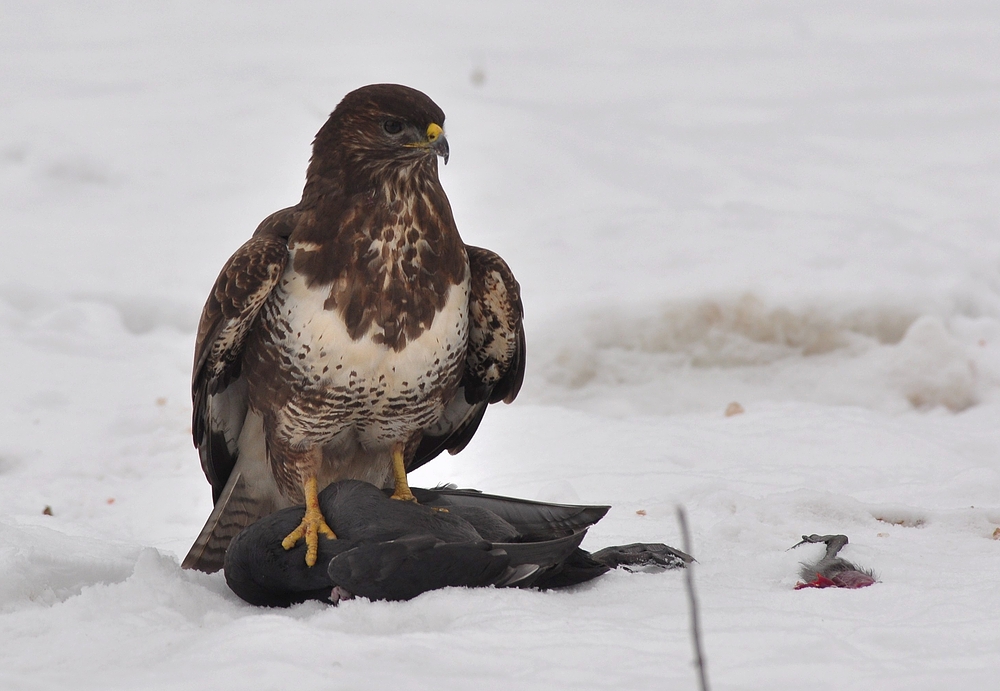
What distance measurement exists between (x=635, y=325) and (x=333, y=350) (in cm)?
358

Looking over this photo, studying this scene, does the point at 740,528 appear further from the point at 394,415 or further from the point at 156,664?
the point at 156,664

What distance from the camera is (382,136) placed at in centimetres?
394

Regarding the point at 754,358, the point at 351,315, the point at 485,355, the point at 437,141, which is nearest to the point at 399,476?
the point at 485,355

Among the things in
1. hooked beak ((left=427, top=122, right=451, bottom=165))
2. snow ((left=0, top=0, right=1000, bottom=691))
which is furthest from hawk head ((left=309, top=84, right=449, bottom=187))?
snow ((left=0, top=0, right=1000, bottom=691))

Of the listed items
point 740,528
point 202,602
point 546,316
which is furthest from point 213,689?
point 546,316

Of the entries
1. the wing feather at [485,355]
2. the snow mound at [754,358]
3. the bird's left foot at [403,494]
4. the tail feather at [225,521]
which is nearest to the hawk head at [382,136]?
A: the wing feather at [485,355]

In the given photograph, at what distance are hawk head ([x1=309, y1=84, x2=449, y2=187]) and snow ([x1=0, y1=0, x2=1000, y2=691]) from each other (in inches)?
55.9

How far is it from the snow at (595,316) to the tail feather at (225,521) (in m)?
0.22

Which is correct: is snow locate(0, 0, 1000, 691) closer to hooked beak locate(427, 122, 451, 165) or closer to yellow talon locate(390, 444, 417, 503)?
yellow talon locate(390, 444, 417, 503)

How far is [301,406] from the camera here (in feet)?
12.8

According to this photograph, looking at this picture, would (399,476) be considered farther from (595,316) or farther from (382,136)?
(595,316)

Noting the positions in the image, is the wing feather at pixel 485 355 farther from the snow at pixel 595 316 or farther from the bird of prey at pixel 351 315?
the snow at pixel 595 316

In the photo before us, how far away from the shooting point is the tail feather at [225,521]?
412 centimetres

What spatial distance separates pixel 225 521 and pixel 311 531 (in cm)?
77
